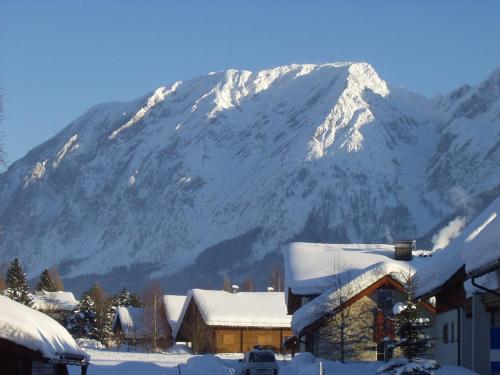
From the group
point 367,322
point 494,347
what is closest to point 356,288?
point 367,322

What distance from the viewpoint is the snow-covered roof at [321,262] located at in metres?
55.9

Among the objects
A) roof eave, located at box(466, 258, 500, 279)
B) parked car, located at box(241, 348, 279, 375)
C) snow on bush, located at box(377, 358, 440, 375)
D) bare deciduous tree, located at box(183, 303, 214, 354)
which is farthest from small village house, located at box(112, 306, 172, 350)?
roof eave, located at box(466, 258, 500, 279)

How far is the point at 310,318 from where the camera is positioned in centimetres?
4888

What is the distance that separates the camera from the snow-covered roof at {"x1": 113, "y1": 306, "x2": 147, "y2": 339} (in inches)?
3873

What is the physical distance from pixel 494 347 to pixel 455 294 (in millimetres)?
16767

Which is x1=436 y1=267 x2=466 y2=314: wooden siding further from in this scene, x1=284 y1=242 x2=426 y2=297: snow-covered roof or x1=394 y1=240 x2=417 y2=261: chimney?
x1=394 y1=240 x2=417 y2=261: chimney

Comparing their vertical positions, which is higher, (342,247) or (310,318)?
(342,247)

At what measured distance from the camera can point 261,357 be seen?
4256 centimetres

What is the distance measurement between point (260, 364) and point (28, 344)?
23.9 metres

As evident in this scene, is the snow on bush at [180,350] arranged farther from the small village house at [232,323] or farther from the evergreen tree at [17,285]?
the evergreen tree at [17,285]

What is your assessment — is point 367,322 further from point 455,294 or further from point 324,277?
point 455,294

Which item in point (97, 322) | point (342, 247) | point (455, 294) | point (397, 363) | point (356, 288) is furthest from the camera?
point (97, 322)

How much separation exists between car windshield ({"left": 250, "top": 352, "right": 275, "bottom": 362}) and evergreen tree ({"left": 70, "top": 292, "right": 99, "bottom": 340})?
63945mm

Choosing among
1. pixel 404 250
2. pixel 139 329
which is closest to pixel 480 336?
pixel 404 250
